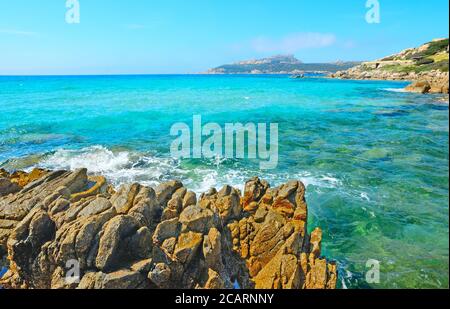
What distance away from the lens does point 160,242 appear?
9.37 m

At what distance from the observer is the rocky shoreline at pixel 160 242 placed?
329 inches

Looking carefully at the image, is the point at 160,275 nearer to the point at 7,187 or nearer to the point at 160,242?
the point at 160,242

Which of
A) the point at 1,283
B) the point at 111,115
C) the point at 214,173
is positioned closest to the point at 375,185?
the point at 214,173

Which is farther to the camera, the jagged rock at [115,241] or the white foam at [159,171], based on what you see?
the white foam at [159,171]

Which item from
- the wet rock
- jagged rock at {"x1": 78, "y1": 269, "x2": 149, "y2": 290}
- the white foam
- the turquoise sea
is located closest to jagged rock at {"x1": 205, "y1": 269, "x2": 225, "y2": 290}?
the wet rock

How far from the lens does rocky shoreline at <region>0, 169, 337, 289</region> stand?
8.36 metres

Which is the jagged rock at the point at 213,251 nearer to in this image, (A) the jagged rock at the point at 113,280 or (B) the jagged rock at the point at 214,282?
(B) the jagged rock at the point at 214,282

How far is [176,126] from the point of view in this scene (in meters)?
39.2

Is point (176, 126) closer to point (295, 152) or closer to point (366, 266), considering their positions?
point (295, 152)

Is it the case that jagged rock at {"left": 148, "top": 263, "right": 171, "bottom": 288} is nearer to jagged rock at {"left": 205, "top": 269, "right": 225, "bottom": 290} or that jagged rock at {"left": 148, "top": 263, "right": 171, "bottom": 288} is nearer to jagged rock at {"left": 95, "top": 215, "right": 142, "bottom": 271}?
jagged rock at {"left": 95, "top": 215, "right": 142, "bottom": 271}

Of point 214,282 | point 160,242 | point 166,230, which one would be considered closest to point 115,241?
point 160,242

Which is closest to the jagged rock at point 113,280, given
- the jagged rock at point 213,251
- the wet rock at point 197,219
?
the jagged rock at point 213,251

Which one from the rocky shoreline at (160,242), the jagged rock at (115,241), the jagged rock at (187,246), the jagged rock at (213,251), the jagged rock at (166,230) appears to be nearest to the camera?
the jagged rock at (115,241)

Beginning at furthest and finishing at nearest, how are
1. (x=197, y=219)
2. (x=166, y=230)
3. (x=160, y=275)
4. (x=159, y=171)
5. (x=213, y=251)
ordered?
(x=159, y=171) → (x=197, y=219) → (x=166, y=230) → (x=213, y=251) → (x=160, y=275)
